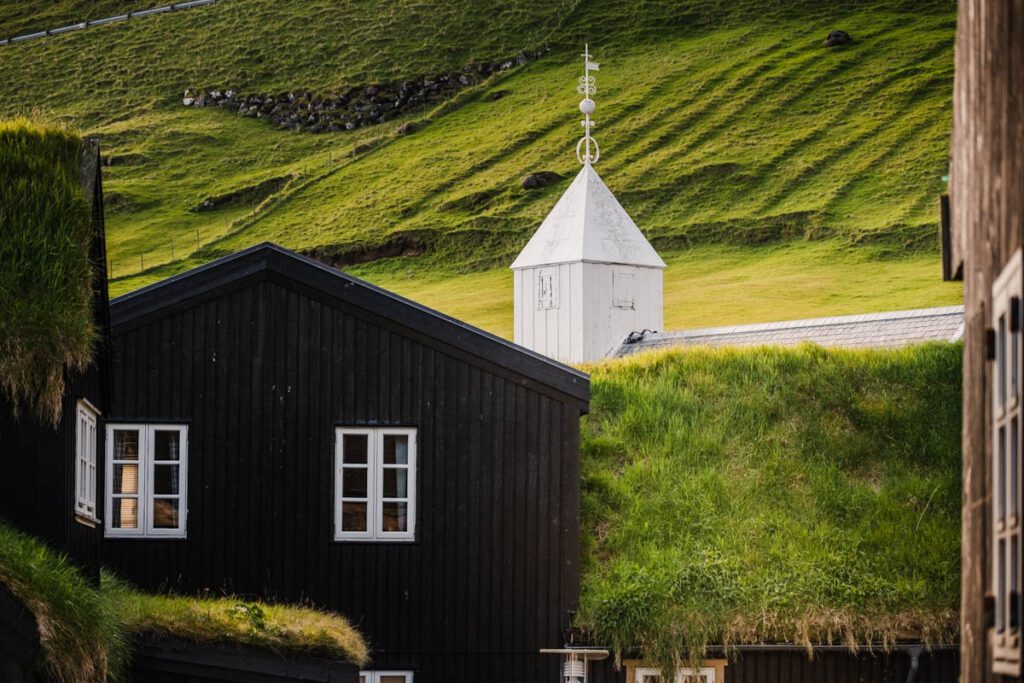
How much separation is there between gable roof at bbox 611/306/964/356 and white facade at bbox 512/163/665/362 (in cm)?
418

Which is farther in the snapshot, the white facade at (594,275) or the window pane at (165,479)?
the white facade at (594,275)

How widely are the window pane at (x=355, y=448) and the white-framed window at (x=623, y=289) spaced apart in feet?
73.3

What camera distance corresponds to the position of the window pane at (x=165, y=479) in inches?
824

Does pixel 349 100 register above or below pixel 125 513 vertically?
above

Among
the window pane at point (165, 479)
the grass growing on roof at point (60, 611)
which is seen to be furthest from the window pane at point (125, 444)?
the grass growing on roof at point (60, 611)

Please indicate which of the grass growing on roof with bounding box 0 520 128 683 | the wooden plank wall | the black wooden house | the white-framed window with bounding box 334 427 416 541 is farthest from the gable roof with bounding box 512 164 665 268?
the grass growing on roof with bounding box 0 520 128 683

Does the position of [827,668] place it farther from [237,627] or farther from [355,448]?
[237,627]

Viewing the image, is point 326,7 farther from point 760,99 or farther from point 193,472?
point 193,472

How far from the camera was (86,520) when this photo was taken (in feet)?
54.2

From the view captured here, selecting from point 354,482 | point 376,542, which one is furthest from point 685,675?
point 354,482

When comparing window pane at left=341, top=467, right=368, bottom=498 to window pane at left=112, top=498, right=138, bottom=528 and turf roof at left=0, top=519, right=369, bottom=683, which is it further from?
turf roof at left=0, top=519, right=369, bottom=683

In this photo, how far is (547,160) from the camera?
94125 mm

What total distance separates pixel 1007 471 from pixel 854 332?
25.3 meters

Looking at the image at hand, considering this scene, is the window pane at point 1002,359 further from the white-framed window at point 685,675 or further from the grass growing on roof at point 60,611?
the white-framed window at point 685,675
